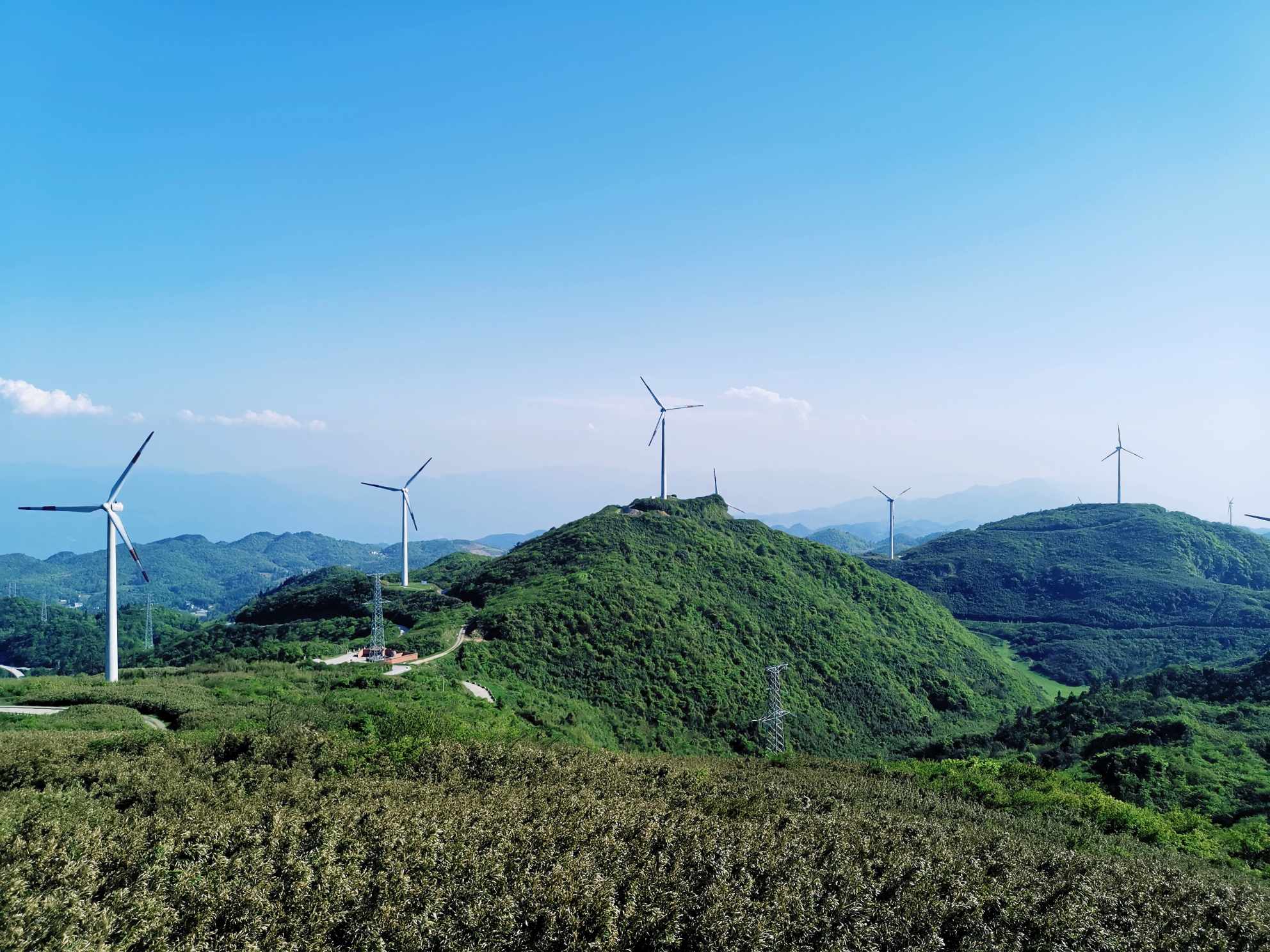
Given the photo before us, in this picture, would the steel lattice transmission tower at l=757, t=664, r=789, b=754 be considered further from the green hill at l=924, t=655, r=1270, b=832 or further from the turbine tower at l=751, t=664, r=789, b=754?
Result: the green hill at l=924, t=655, r=1270, b=832

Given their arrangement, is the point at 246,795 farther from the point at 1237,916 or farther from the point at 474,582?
the point at 474,582

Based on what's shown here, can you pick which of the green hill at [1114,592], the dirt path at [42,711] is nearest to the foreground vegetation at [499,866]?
the dirt path at [42,711]

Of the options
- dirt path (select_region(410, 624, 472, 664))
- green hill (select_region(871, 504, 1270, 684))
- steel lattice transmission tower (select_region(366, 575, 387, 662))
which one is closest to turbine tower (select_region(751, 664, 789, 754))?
dirt path (select_region(410, 624, 472, 664))

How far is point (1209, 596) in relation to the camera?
15600cm

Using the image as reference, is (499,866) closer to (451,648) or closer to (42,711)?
(42,711)

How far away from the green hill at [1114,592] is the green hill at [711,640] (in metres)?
44.1

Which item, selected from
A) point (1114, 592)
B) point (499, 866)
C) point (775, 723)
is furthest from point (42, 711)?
point (1114, 592)

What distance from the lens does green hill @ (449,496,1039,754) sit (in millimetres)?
64625

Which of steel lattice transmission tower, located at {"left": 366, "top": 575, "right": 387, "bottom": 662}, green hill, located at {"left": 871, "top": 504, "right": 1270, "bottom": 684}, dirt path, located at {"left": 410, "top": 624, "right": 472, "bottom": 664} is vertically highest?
steel lattice transmission tower, located at {"left": 366, "top": 575, "right": 387, "bottom": 662}

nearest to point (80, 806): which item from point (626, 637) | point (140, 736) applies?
point (140, 736)

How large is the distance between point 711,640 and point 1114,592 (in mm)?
127288

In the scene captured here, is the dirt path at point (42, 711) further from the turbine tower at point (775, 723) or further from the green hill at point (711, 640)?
the turbine tower at point (775, 723)

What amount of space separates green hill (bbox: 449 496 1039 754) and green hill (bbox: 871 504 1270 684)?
44.1 meters

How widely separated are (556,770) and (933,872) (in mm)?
16328
